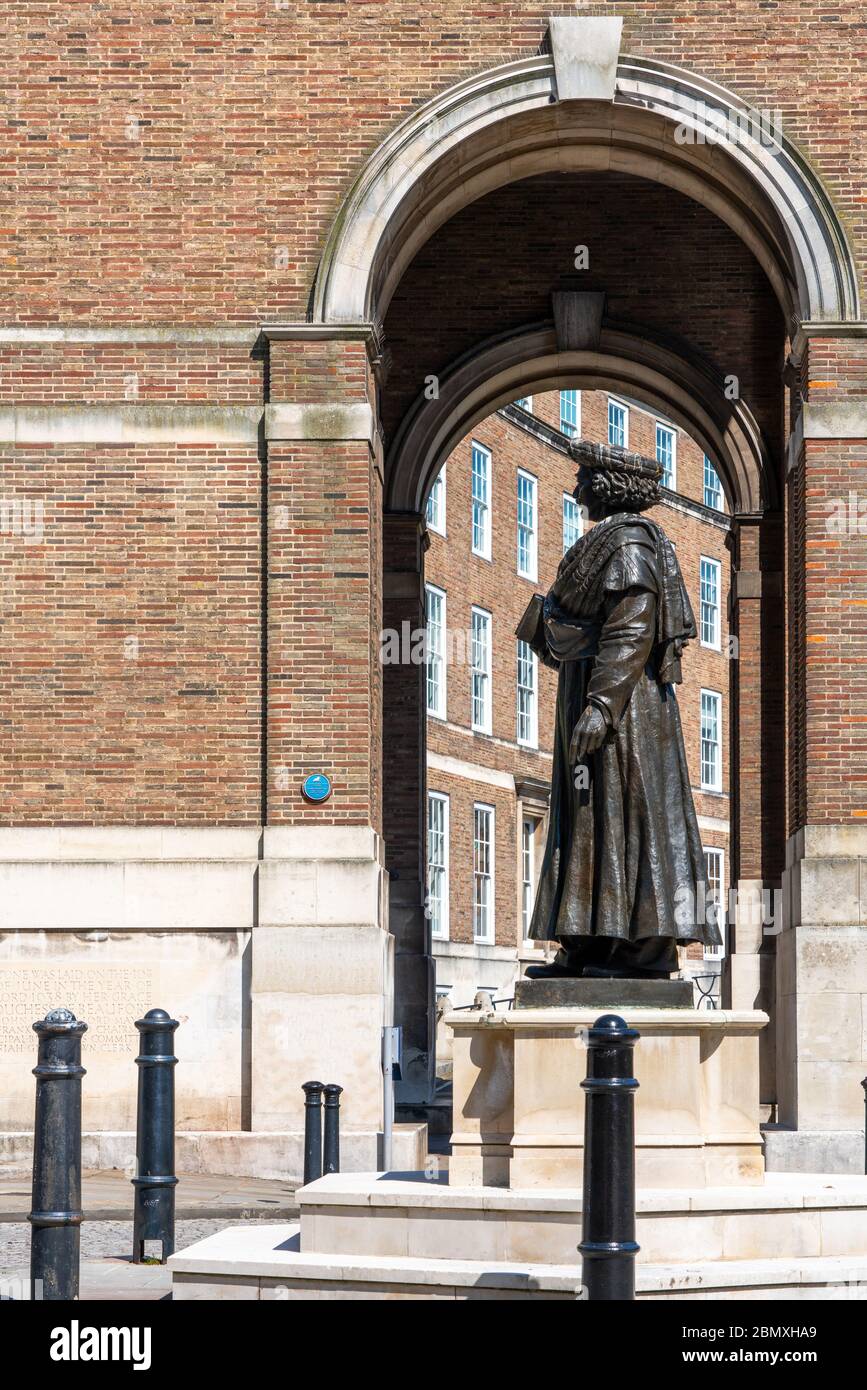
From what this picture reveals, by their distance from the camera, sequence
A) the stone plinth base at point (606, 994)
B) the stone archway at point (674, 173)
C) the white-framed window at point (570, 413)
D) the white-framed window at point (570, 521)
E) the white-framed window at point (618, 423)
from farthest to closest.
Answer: the white-framed window at point (618, 423) → the white-framed window at point (570, 521) → the white-framed window at point (570, 413) → the stone archway at point (674, 173) → the stone plinth base at point (606, 994)

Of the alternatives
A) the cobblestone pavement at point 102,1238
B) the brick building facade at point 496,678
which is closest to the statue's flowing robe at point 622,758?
the cobblestone pavement at point 102,1238

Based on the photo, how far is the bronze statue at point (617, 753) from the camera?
8852 millimetres


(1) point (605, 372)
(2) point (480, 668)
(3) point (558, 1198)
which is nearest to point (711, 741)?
(2) point (480, 668)

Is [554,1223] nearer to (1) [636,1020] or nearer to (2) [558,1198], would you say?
(2) [558,1198]

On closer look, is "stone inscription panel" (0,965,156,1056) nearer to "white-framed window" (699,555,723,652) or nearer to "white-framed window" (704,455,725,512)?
"white-framed window" (699,555,723,652)

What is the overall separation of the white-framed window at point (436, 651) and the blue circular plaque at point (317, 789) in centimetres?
1768

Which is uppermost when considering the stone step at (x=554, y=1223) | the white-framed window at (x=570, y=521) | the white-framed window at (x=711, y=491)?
the white-framed window at (x=711, y=491)

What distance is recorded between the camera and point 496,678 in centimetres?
3694

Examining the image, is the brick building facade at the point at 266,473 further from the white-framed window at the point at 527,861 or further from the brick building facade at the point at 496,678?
the white-framed window at the point at 527,861

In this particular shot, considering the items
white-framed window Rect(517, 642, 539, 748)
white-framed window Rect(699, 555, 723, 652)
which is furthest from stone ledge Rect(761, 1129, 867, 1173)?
white-framed window Rect(699, 555, 723, 652)
